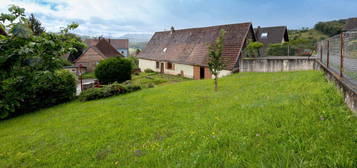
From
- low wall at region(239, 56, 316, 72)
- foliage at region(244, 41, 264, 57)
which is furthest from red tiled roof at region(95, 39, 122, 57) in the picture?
low wall at region(239, 56, 316, 72)

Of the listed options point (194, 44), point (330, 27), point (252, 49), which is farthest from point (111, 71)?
point (330, 27)

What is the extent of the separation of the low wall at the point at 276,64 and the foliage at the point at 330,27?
26.5m

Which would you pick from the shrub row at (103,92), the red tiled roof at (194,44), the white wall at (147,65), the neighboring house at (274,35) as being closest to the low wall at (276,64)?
the red tiled roof at (194,44)

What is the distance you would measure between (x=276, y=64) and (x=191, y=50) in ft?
30.4

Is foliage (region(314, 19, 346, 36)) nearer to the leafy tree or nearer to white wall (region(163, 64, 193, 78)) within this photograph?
white wall (region(163, 64, 193, 78))

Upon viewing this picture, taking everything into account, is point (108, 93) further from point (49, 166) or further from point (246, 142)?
point (246, 142)

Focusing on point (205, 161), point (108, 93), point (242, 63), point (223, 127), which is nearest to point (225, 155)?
point (205, 161)

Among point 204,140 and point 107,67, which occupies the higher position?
point 107,67

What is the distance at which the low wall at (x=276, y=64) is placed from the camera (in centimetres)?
1274

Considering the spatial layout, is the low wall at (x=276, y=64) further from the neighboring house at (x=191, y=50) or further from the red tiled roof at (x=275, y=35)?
the red tiled roof at (x=275, y=35)

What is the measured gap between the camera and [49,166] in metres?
3.31

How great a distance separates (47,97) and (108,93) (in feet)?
11.6

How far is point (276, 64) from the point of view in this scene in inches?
561

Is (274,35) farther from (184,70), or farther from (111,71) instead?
(111,71)
